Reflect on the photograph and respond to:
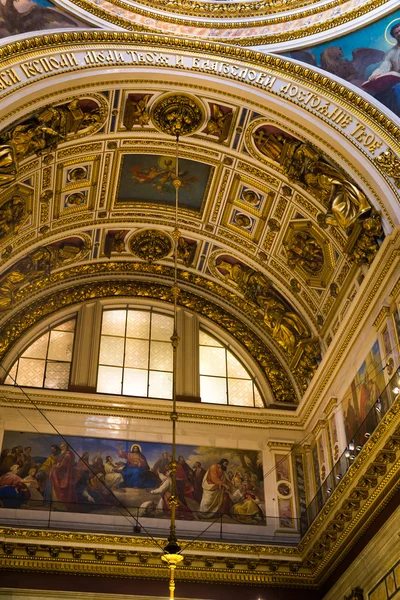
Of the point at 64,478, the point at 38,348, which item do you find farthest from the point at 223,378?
the point at 64,478

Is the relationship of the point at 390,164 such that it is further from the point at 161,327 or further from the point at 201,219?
the point at 161,327

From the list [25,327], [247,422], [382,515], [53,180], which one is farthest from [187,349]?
[382,515]

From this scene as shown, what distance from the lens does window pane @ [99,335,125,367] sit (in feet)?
58.9

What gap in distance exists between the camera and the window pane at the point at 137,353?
1803 cm

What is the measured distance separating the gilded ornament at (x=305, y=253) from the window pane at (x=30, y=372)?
18.0 feet

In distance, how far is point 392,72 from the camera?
576 inches

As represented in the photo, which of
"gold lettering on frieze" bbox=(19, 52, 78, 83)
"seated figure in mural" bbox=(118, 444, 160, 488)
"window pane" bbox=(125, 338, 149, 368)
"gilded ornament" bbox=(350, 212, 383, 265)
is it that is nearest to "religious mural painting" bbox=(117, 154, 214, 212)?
"gold lettering on frieze" bbox=(19, 52, 78, 83)

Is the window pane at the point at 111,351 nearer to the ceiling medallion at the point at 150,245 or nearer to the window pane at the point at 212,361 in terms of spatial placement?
the window pane at the point at 212,361

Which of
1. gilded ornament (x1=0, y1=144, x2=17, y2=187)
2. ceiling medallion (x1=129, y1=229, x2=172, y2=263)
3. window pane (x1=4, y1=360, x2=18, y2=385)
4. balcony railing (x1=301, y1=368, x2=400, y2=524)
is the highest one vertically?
ceiling medallion (x1=129, y1=229, x2=172, y2=263)

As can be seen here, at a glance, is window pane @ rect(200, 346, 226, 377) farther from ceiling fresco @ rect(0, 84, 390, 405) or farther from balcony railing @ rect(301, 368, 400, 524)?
balcony railing @ rect(301, 368, 400, 524)

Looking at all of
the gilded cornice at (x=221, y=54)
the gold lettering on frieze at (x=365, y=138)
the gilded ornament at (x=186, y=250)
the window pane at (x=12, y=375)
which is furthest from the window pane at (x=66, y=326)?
the gold lettering on frieze at (x=365, y=138)

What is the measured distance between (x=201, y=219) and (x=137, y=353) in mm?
3157

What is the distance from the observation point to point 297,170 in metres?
15.5

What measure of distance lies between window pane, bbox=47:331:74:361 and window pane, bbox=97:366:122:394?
0.78 metres
